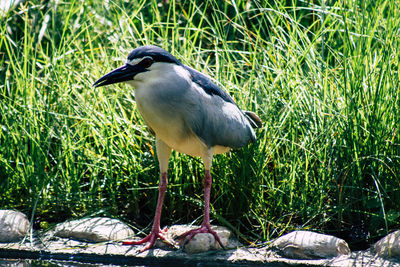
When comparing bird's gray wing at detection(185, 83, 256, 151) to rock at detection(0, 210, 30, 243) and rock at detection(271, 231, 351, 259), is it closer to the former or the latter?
rock at detection(271, 231, 351, 259)

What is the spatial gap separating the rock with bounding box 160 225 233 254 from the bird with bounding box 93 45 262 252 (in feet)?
0.10

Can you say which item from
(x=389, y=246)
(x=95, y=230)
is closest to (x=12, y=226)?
(x=95, y=230)

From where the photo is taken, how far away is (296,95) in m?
3.73

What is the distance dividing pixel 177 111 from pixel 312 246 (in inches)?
41.1

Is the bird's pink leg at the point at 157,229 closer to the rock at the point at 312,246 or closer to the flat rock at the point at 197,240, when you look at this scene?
the flat rock at the point at 197,240

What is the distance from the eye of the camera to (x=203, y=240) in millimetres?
3262

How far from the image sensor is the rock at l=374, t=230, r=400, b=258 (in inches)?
118

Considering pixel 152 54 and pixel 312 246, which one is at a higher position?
pixel 152 54

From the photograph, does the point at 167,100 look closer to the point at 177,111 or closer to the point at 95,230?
the point at 177,111

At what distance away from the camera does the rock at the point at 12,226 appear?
346 centimetres

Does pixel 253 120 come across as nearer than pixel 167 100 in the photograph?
No

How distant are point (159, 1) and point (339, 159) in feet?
9.22

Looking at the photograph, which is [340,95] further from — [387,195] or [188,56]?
[188,56]

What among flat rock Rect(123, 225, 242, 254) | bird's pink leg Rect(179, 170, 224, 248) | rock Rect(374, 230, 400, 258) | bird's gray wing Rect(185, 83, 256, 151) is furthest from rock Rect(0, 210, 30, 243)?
rock Rect(374, 230, 400, 258)
